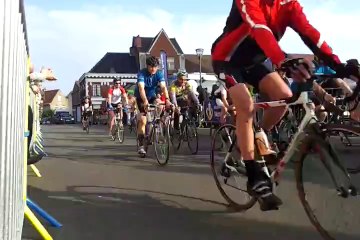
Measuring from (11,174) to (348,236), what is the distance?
2359 mm

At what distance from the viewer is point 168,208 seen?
5246 millimetres

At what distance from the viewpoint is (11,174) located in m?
2.82

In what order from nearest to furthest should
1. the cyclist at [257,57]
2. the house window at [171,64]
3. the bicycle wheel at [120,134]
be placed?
the cyclist at [257,57], the bicycle wheel at [120,134], the house window at [171,64]

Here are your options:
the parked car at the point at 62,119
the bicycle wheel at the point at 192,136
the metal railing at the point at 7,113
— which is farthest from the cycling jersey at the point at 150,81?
the parked car at the point at 62,119

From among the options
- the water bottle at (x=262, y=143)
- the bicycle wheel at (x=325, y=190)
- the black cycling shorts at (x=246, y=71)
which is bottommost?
the bicycle wheel at (x=325, y=190)

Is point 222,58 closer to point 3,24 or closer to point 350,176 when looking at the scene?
point 350,176

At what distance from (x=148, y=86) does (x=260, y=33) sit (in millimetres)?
6176

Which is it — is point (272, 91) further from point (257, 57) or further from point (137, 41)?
point (137, 41)

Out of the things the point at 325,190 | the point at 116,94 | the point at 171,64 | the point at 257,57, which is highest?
the point at 171,64

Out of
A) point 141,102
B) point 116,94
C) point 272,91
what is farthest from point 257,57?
point 116,94

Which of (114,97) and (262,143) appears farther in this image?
(114,97)

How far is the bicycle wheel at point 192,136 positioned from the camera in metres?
11.0

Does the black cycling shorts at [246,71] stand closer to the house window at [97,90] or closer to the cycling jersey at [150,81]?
the cycling jersey at [150,81]

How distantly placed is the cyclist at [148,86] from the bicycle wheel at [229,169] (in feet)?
13.5
